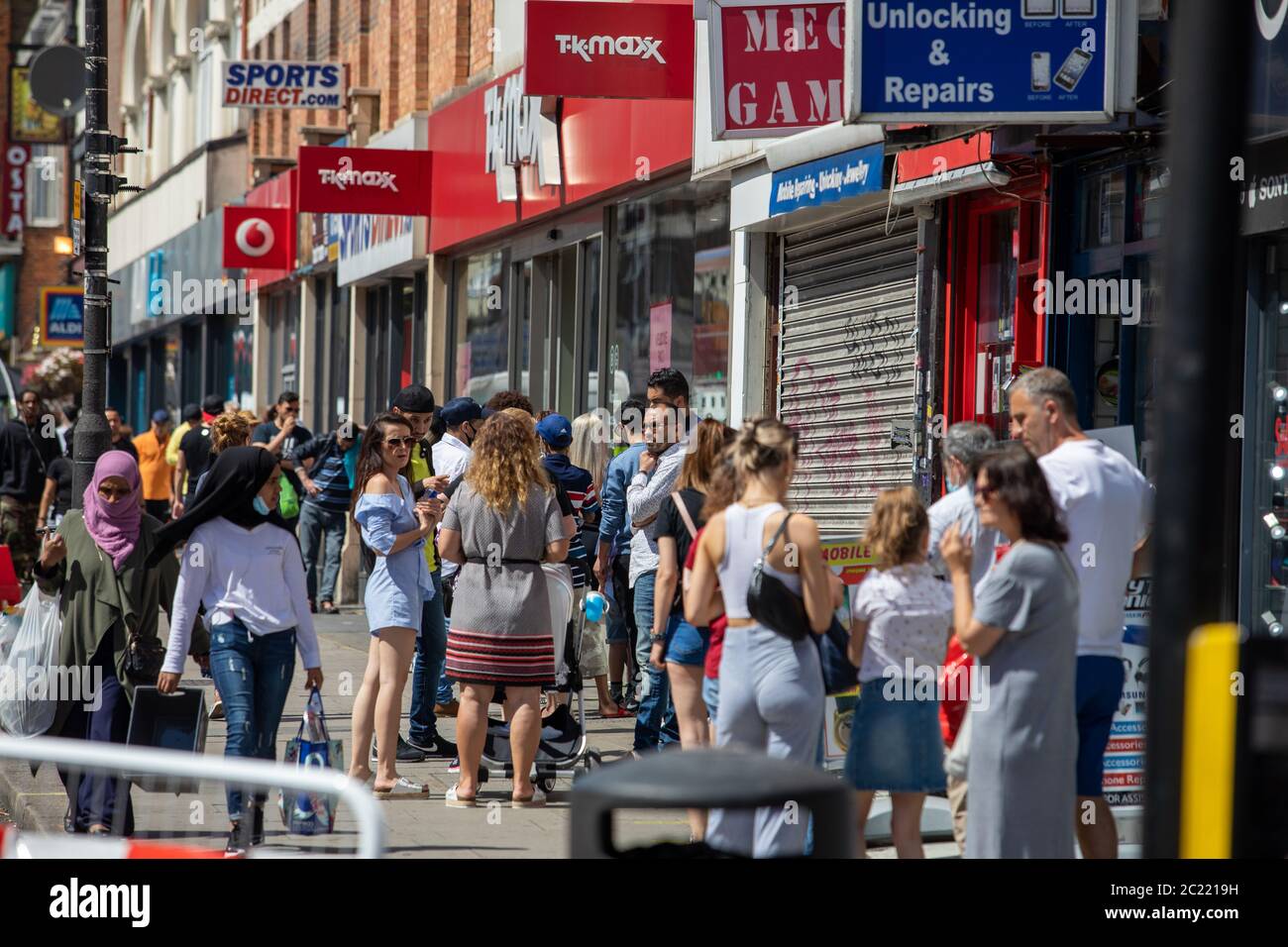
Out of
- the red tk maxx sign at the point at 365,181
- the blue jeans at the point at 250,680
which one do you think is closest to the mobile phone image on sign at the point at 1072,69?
the blue jeans at the point at 250,680

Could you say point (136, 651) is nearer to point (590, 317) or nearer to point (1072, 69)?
point (1072, 69)

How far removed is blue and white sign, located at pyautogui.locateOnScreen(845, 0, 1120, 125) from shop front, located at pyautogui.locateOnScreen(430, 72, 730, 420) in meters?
4.87

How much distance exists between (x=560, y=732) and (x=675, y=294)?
5.77 metres

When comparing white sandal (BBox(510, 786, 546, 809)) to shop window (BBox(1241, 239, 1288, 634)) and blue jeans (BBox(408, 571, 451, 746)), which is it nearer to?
blue jeans (BBox(408, 571, 451, 746))

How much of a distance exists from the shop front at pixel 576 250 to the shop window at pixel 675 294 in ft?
0.05

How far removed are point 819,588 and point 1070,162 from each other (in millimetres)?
4470

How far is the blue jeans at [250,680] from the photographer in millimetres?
7746

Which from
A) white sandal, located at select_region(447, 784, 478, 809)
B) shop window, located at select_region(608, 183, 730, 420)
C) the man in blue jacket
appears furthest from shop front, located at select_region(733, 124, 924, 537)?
white sandal, located at select_region(447, 784, 478, 809)

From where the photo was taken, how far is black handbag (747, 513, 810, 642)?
648 cm

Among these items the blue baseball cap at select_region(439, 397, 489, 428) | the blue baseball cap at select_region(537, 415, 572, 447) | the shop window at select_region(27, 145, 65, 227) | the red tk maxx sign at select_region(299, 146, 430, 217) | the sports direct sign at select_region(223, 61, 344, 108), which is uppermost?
the shop window at select_region(27, 145, 65, 227)

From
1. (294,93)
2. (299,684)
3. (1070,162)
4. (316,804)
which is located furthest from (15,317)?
(316,804)

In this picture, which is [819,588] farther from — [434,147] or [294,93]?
[294,93]

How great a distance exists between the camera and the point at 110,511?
810 cm

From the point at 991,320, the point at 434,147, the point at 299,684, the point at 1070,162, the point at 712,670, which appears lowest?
the point at 299,684
